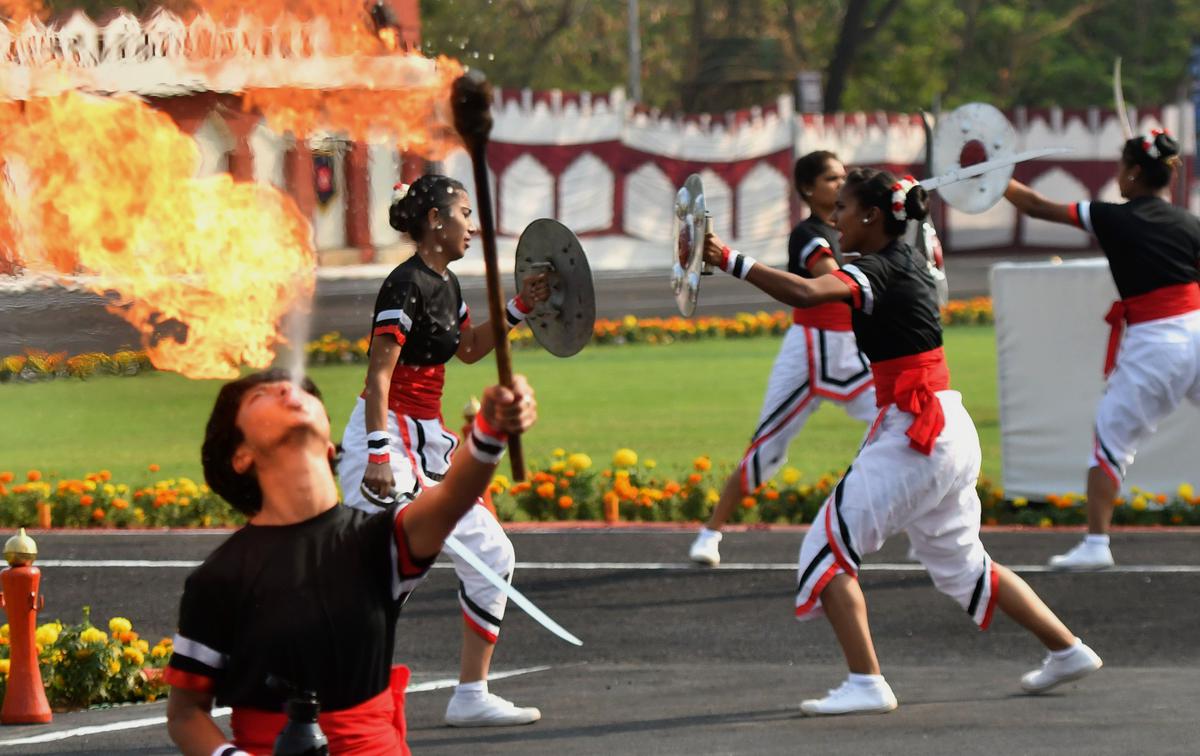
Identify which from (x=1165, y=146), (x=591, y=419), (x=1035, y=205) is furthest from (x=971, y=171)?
(x=591, y=419)

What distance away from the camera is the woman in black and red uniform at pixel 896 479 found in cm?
660

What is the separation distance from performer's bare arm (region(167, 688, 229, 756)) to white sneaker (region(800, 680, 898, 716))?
125 inches

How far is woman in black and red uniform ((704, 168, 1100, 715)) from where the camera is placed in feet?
21.7

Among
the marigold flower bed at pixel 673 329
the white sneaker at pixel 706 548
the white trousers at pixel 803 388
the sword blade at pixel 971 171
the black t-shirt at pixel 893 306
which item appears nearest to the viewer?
the black t-shirt at pixel 893 306

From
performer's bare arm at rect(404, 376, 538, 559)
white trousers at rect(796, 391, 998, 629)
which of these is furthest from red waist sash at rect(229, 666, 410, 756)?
white trousers at rect(796, 391, 998, 629)

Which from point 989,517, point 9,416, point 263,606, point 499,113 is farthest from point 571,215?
point 263,606

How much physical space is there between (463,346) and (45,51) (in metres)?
2.13

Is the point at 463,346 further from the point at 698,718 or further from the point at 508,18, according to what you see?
the point at 508,18

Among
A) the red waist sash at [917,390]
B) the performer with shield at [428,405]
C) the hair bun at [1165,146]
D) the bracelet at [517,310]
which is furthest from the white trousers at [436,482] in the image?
the hair bun at [1165,146]

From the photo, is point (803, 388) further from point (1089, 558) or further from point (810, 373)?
point (1089, 558)

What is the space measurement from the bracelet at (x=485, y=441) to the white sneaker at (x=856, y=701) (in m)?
3.22

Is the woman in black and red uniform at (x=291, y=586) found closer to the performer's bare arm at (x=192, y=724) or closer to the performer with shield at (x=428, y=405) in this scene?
the performer's bare arm at (x=192, y=724)

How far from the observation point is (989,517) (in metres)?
11.4

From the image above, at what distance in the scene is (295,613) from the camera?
12.3 feet
